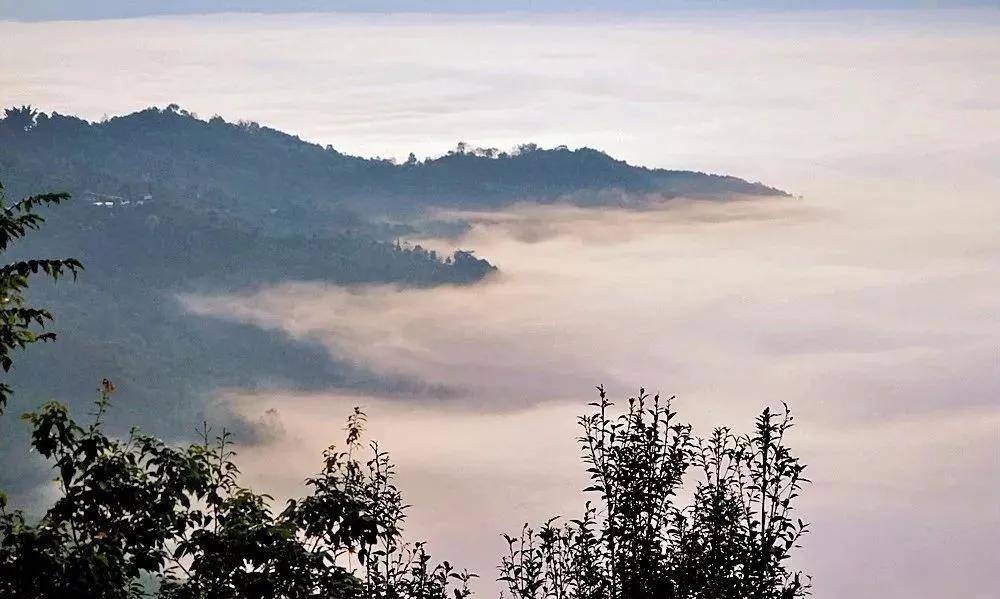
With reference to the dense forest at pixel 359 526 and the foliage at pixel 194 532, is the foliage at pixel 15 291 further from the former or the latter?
the foliage at pixel 194 532

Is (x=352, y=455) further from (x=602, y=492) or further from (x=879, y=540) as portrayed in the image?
(x=879, y=540)

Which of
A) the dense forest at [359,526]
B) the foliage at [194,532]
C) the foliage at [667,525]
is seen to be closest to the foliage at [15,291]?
the dense forest at [359,526]

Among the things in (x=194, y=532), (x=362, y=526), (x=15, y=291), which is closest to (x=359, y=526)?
(x=362, y=526)

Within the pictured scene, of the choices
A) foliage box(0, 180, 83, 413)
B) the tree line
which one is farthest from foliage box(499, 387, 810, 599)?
foliage box(0, 180, 83, 413)

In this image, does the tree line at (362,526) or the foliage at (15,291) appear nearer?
the tree line at (362,526)

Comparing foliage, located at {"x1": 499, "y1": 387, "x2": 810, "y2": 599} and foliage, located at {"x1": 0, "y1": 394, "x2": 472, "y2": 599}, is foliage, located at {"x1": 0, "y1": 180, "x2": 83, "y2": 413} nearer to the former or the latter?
foliage, located at {"x1": 0, "y1": 394, "x2": 472, "y2": 599}

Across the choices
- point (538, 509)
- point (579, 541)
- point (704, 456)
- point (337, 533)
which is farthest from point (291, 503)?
point (538, 509)
